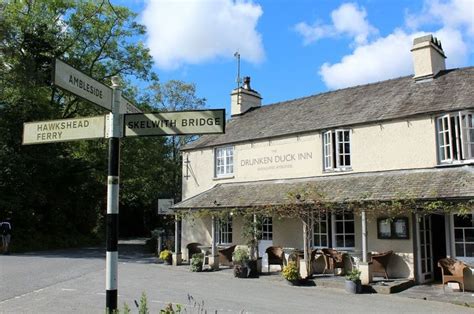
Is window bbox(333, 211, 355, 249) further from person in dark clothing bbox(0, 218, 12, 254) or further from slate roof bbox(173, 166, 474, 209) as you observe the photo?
person in dark clothing bbox(0, 218, 12, 254)

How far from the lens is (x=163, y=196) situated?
4062 cm

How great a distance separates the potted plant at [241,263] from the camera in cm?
1630

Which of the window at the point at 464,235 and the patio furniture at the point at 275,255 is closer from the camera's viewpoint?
the window at the point at 464,235

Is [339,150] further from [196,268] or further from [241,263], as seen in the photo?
[196,268]

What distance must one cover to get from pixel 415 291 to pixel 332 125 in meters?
6.65

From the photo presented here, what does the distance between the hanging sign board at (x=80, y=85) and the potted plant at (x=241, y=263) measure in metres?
12.3

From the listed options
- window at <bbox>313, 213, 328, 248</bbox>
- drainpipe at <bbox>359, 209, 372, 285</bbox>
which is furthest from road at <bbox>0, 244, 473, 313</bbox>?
window at <bbox>313, 213, 328, 248</bbox>

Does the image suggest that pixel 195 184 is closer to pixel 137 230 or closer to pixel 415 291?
pixel 415 291

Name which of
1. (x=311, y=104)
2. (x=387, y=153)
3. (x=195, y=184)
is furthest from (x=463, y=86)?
(x=195, y=184)

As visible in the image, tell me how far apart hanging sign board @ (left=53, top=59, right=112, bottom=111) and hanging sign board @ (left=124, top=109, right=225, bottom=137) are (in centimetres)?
31

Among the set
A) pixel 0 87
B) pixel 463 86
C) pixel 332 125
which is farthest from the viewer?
pixel 0 87

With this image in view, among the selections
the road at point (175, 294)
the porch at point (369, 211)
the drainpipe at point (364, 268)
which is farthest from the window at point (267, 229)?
the drainpipe at point (364, 268)

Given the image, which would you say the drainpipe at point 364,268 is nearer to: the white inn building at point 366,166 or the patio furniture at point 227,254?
the white inn building at point 366,166

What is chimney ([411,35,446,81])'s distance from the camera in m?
17.4
